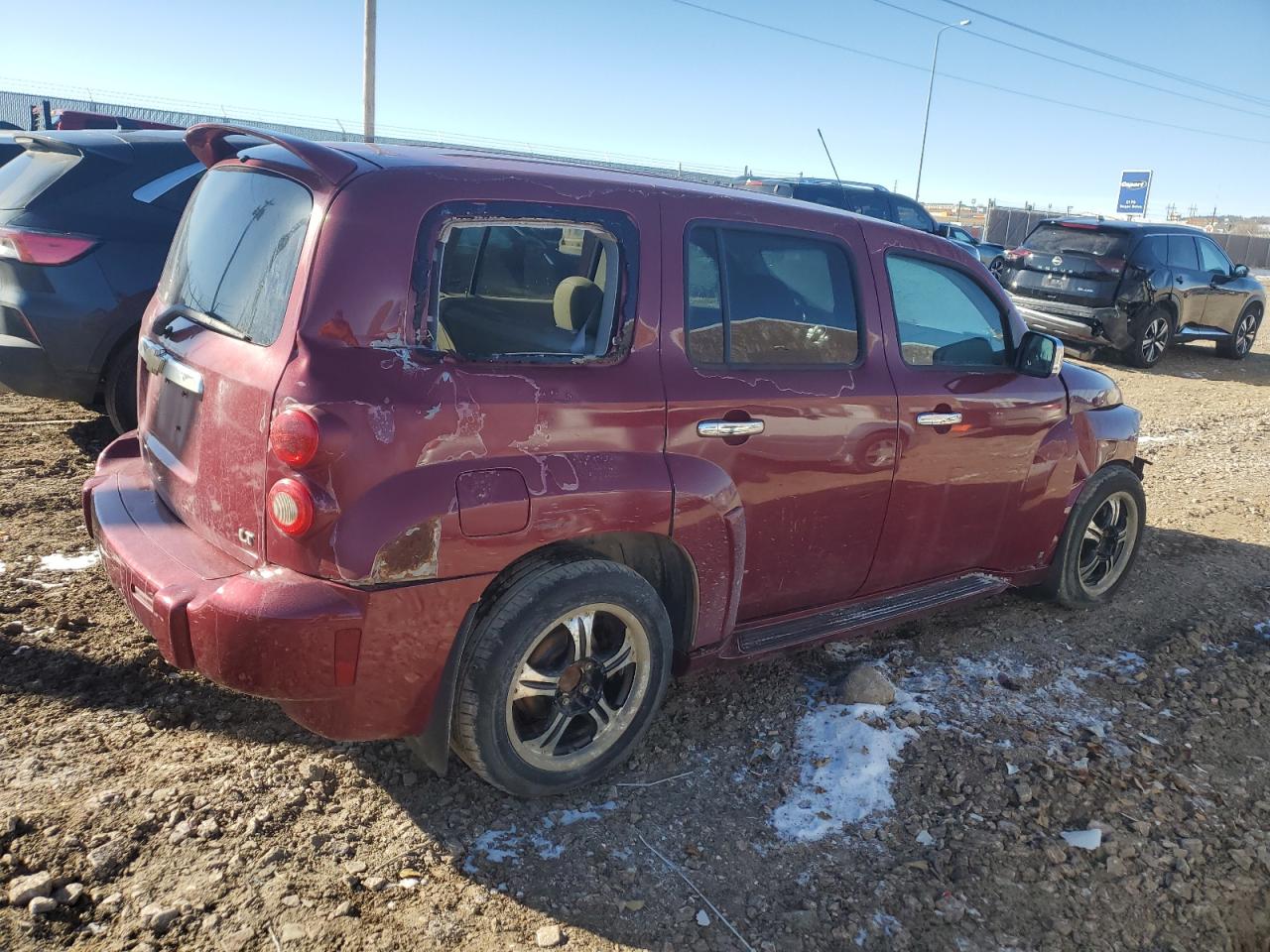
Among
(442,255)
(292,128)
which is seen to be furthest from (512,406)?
(292,128)

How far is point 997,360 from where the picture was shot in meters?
4.14

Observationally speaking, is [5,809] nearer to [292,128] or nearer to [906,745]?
[906,745]

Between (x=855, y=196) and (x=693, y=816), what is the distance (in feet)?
47.4

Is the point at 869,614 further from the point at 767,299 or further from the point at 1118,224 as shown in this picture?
the point at 1118,224

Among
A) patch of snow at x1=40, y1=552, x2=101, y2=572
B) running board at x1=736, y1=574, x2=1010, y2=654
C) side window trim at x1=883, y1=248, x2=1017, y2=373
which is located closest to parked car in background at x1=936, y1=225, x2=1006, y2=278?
side window trim at x1=883, y1=248, x2=1017, y2=373

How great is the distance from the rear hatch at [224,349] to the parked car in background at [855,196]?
13013mm

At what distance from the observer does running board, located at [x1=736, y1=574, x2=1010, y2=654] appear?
3.45 metres

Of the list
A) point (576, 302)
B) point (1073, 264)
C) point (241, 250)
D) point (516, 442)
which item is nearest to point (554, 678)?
point (516, 442)

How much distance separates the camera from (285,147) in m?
2.74

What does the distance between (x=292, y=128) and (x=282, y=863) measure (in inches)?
771

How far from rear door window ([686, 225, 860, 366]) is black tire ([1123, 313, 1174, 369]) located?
10.1 meters

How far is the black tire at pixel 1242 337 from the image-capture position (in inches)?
549

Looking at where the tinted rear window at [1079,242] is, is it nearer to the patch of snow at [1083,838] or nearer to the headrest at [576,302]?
the patch of snow at [1083,838]

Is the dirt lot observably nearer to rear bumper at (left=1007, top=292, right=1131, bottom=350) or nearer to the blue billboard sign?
rear bumper at (left=1007, top=292, right=1131, bottom=350)
